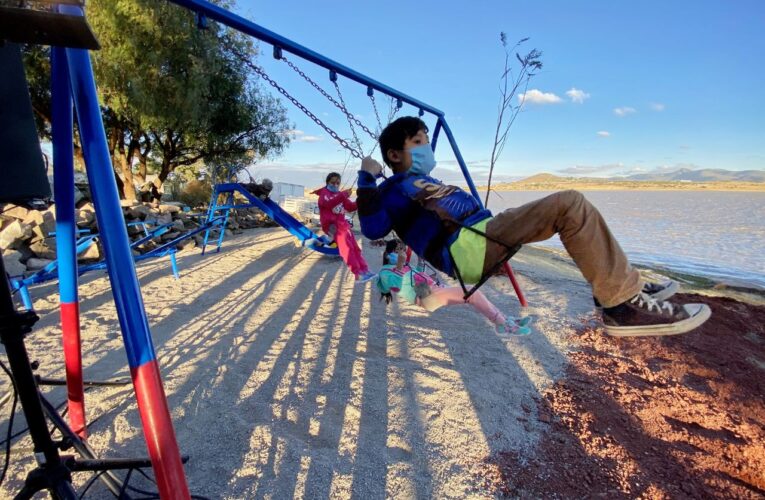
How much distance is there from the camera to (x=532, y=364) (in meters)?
4.41

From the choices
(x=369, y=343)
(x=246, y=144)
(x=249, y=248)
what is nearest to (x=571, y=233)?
(x=369, y=343)

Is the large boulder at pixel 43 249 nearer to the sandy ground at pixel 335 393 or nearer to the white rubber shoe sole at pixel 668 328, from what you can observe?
the sandy ground at pixel 335 393

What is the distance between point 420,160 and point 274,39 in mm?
1235

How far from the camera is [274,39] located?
268 cm

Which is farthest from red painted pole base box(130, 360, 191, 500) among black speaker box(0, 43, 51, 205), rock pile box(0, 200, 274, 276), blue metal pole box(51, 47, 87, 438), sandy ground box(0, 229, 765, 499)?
rock pile box(0, 200, 274, 276)

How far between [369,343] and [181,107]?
9.58 m

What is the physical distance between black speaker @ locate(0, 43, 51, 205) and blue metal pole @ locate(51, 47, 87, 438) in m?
0.46

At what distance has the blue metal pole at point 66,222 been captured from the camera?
1927mm

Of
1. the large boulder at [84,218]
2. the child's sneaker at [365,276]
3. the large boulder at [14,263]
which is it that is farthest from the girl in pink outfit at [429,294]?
the large boulder at [84,218]

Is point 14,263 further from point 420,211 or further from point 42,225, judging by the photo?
point 420,211

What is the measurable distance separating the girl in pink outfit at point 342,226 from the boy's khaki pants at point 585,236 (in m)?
4.32

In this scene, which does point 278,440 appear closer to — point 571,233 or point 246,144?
point 571,233

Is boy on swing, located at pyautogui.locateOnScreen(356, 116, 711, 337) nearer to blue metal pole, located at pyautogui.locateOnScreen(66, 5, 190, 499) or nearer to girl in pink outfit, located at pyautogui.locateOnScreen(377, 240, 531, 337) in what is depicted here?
girl in pink outfit, located at pyautogui.locateOnScreen(377, 240, 531, 337)

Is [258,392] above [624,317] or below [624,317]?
below
